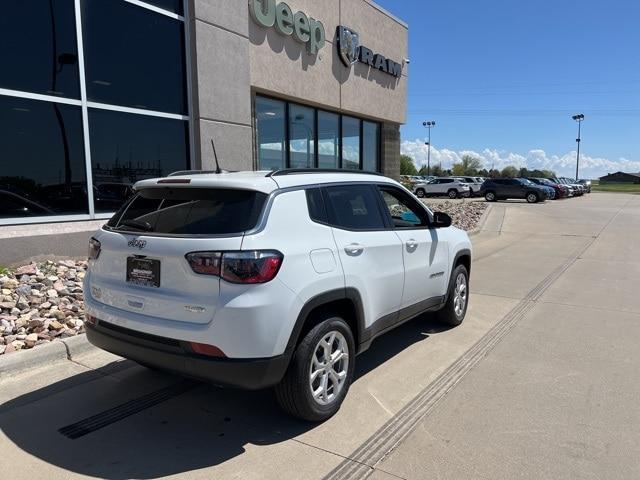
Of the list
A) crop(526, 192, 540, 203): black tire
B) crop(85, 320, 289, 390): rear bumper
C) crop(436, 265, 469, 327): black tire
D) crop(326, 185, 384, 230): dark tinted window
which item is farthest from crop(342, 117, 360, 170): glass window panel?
crop(526, 192, 540, 203): black tire

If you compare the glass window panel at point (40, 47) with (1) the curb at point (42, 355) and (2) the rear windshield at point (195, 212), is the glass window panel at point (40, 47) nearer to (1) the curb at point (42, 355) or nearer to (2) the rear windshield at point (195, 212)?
(1) the curb at point (42, 355)

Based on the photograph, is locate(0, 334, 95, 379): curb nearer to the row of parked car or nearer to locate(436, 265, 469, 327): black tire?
locate(436, 265, 469, 327): black tire

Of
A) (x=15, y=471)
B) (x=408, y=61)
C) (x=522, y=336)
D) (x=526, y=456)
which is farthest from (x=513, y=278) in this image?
(x=408, y=61)

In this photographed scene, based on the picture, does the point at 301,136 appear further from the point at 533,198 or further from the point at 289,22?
the point at 533,198

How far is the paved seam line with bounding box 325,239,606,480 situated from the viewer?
9.77 ft

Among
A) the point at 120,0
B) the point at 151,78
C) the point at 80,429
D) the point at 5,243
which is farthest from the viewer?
the point at 151,78

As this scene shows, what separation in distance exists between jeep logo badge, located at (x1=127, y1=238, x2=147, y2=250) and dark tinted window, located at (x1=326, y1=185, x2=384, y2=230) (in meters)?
1.30

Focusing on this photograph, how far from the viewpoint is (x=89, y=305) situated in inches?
143

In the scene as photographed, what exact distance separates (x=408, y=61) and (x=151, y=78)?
12184 millimetres

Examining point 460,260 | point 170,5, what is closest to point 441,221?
point 460,260

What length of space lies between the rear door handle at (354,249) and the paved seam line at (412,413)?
120 cm

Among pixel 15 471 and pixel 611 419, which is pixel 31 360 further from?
pixel 611 419

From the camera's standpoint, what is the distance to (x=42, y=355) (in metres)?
4.41

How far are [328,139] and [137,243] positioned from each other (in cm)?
1222
